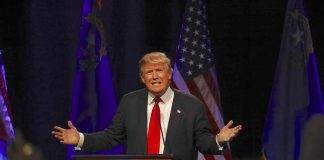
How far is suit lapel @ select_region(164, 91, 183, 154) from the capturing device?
2.55 m

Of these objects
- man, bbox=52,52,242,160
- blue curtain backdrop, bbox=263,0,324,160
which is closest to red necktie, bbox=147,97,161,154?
man, bbox=52,52,242,160

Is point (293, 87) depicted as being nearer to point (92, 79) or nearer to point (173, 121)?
point (92, 79)

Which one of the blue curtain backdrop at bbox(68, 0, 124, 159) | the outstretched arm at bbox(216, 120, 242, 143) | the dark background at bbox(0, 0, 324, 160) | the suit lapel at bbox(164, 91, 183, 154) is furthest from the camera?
the dark background at bbox(0, 0, 324, 160)

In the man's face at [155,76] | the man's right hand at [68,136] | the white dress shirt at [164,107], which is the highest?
the man's face at [155,76]

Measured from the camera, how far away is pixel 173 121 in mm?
2613

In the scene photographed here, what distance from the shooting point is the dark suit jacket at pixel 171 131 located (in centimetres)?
257

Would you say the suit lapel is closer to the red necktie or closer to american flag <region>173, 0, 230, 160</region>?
the red necktie

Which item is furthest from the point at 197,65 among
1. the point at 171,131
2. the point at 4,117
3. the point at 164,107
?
the point at 171,131

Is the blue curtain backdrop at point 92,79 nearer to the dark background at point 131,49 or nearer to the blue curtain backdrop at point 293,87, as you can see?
the dark background at point 131,49

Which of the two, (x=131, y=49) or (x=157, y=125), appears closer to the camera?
(x=157, y=125)

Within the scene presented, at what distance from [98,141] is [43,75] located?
2.28 m

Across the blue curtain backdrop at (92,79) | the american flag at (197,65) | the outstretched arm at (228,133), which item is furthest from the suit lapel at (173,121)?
the blue curtain backdrop at (92,79)

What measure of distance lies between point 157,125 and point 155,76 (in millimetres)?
249

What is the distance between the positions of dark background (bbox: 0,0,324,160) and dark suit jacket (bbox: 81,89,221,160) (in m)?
2.17
